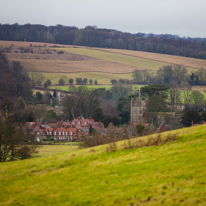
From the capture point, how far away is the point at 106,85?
11869cm

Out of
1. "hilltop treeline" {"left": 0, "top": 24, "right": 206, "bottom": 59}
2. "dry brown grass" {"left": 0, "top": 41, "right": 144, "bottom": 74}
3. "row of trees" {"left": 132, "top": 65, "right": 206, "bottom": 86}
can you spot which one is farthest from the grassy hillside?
"hilltop treeline" {"left": 0, "top": 24, "right": 206, "bottom": 59}

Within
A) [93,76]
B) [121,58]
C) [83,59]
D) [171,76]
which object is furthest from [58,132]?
[121,58]

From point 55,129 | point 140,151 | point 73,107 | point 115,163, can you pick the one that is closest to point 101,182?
point 115,163

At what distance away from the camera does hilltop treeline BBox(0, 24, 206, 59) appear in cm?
17238

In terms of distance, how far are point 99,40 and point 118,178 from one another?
179m

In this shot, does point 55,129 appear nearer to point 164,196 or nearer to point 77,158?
point 77,158

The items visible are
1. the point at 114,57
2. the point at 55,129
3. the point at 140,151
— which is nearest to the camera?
the point at 140,151

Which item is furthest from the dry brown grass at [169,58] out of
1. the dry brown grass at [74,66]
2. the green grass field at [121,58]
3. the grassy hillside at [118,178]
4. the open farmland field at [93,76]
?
the grassy hillside at [118,178]

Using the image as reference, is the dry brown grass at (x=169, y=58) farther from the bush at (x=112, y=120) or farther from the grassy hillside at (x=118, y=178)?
the grassy hillside at (x=118, y=178)

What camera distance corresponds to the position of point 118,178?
12.1 metres

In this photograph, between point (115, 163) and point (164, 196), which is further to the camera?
point (115, 163)

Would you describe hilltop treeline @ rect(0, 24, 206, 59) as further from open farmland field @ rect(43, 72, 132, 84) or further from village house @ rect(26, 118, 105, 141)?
village house @ rect(26, 118, 105, 141)

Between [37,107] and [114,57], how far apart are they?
289 ft

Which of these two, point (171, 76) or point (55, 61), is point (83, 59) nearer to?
point (55, 61)
